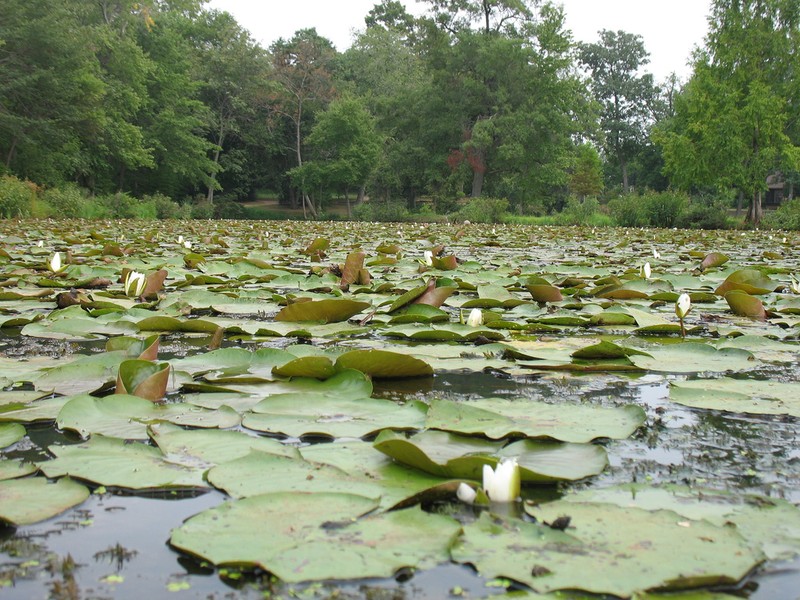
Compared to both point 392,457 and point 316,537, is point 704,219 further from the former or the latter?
point 316,537

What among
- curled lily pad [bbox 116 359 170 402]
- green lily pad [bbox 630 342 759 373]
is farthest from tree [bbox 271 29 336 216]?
curled lily pad [bbox 116 359 170 402]

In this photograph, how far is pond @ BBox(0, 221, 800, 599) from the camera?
74 cm

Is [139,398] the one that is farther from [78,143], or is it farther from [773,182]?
[773,182]

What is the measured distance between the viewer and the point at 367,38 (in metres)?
41.0

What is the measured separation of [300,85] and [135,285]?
106 ft

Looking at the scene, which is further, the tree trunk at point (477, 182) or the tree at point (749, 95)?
the tree trunk at point (477, 182)

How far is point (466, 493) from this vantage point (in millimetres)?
898

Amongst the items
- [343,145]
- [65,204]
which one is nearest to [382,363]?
[65,204]

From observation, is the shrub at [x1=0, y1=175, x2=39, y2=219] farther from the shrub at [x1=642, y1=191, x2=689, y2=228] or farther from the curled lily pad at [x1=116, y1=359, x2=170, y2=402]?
the shrub at [x1=642, y1=191, x2=689, y2=228]

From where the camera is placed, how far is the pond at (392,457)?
0.74 meters

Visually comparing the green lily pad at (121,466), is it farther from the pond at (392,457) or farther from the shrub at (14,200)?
the shrub at (14,200)

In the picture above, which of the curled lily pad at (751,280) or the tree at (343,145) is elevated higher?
the tree at (343,145)

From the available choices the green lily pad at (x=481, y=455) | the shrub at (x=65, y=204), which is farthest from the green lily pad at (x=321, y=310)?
the shrub at (x=65, y=204)

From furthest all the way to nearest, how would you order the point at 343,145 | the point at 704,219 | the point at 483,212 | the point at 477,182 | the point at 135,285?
the point at 343,145 < the point at 477,182 < the point at 483,212 < the point at 704,219 < the point at 135,285
